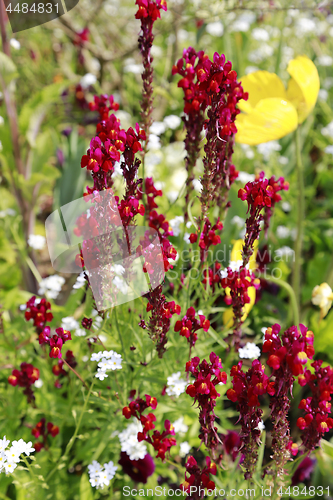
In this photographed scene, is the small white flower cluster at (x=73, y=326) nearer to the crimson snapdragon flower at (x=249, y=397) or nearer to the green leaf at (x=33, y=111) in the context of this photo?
the crimson snapdragon flower at (x=249, y=397)

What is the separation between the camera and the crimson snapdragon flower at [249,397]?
2.39ft

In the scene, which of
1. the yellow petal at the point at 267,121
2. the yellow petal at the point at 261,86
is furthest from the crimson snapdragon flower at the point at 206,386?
the yellow petal at the point at 261,86

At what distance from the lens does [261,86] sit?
141 cm

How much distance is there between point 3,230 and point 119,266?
130 centimetres

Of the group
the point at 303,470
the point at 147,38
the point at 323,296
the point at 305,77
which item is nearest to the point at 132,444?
the point at 303,470

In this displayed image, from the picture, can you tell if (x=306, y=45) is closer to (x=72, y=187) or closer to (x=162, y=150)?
(x=162, y=150)

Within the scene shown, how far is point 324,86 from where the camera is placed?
2762 mm

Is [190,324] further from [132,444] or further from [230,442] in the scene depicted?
[230,442]

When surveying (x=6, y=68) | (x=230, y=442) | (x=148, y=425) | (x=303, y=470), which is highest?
(x=6, y=68)

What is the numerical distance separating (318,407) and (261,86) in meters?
1.11

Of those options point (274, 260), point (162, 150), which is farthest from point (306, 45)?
point (274, 260)

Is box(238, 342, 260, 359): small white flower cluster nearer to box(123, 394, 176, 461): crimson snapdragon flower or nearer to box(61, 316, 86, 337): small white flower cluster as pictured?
box(123, 394, 176, 461): crimson snapdragon flower

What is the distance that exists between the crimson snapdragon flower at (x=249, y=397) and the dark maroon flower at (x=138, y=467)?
1.39ft

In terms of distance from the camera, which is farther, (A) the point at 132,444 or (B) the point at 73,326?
(B) the point at 73,326
